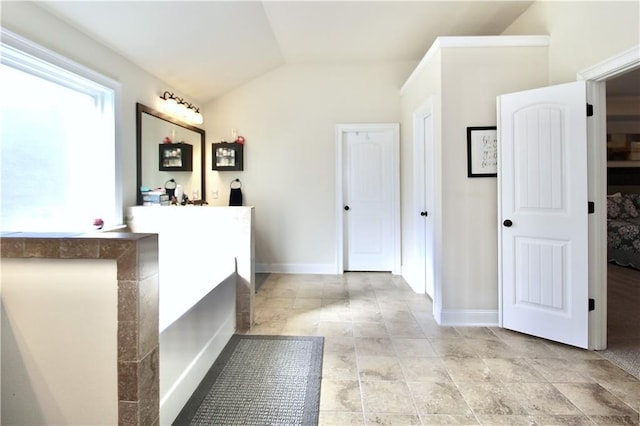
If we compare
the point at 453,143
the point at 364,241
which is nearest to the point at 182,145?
the point at 364,241

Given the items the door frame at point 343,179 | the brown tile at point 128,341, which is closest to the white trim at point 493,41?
the door frame at point 343,179

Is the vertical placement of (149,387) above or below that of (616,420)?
above

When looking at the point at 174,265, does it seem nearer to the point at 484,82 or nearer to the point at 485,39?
the point at 484,82

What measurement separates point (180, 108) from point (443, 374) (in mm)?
3613

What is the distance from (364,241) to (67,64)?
3513mm

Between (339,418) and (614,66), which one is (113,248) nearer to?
(339,418)

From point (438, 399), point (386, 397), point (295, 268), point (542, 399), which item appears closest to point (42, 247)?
point (386, 397)

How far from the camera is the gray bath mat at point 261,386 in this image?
1.56 meters

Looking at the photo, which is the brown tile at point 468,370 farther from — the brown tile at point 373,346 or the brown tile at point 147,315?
the brown tile at point 147,315

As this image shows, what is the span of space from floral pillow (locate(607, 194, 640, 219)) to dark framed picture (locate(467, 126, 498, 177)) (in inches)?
162

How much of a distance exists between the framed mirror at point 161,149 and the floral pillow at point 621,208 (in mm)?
6501

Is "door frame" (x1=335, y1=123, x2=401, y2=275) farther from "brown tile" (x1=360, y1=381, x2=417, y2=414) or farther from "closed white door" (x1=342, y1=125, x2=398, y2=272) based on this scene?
"brown tile" (x1=360, y1=381, x2=417, y2=414)

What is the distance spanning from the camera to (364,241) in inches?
168

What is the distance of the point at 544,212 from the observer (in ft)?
7.61
